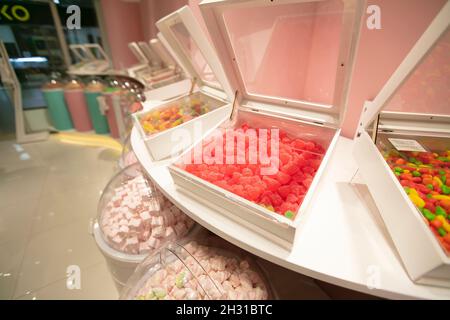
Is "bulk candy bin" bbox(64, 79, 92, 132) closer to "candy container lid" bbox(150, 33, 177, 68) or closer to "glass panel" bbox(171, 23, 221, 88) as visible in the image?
"candy container lid" bbox(150, 33, 177, 68)

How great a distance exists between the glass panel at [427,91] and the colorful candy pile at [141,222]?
1.04 m

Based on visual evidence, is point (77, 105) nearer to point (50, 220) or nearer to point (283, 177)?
point (50, 220)

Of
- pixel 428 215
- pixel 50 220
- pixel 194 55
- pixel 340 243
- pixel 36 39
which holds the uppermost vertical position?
pixel 36 39

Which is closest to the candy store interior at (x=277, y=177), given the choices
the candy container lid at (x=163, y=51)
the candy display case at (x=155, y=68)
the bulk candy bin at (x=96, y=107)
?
the candy display case at (x=155, y=68)

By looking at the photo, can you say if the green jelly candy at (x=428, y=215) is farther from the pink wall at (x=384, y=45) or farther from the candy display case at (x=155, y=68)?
the candy display case at (x=155, y=68)

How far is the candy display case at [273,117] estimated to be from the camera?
69cm

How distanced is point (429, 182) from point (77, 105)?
4.23m

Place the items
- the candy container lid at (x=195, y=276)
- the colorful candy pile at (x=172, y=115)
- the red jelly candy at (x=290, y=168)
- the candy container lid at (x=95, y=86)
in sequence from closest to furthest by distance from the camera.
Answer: the candy container lid at (x=195, y=276) < the red jelly candy at (x=290, y=168) < the colorful candy pile at (x=172, y=115) < the candy container lid at (x=95, y=86)

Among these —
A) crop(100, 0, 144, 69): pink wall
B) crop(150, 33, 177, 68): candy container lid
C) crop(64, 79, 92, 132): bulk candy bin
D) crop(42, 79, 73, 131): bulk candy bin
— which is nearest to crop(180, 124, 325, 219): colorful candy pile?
crop(150, 33, 177, 68): candy container lid

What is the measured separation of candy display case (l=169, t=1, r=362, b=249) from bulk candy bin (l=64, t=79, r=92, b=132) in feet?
10.8

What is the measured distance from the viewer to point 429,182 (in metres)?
0.71

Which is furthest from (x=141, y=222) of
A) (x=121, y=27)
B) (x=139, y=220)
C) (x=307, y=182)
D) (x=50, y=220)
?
(x=121, y=27)

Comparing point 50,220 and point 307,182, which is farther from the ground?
point 307,182

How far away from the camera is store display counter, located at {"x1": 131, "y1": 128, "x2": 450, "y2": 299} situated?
523 mm
